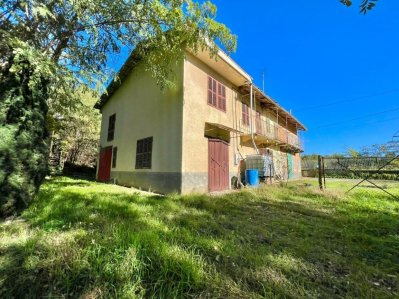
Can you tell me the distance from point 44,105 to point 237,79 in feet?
29.3

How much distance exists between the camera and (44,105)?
15.4ft

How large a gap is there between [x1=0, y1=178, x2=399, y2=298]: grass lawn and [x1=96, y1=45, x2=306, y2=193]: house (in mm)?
3971

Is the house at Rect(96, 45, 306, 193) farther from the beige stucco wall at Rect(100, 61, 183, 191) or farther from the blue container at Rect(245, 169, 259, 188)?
the blue container at Rect(245, 169, 259, 188)

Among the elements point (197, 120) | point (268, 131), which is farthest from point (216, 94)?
point (268, 131)

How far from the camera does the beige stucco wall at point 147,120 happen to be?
340 inches

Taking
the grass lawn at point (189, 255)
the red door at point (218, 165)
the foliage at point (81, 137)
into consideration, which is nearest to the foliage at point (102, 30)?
the red door at point (218, 165)

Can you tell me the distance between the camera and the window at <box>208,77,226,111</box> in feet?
32.7

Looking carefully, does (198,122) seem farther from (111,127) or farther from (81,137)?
(81,137)

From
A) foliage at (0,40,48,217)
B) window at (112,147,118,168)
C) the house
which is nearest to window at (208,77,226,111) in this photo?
the house

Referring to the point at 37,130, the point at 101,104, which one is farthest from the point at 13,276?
the point at 101,104

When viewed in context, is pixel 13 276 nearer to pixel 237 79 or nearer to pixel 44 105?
pixel 44 105

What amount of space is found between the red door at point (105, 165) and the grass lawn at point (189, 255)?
29.2 ft

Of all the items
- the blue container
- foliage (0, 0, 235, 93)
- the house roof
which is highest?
the house roof

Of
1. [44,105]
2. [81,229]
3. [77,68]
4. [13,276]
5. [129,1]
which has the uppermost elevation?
[129,1]
